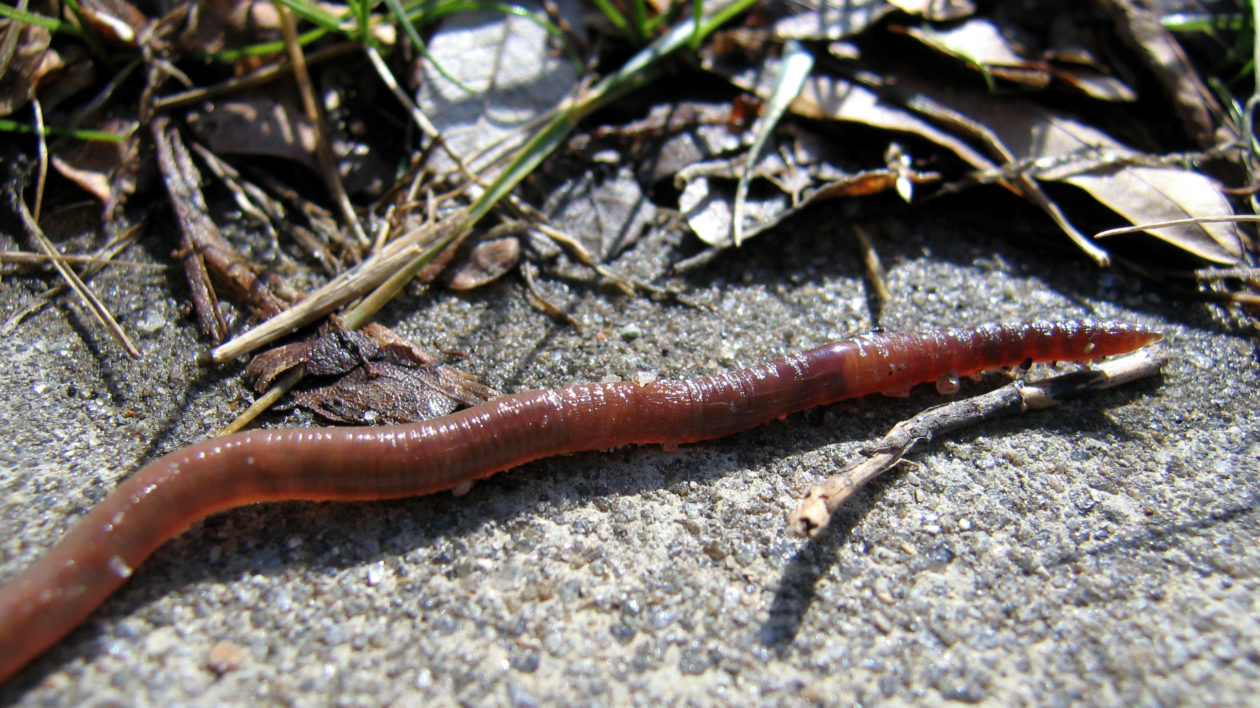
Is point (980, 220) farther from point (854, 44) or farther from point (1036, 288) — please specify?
point (854, 44)

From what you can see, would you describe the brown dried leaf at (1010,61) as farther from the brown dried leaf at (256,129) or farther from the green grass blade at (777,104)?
the brown dried leaf at (256,129)

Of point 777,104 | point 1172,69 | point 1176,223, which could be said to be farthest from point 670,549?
point 1172,69

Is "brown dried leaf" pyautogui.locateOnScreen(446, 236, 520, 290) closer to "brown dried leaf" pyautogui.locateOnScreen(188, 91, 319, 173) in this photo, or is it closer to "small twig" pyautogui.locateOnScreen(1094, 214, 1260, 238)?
"brown dried leaf" pyautogui.locateOnScreen(188, 91, 319, 173)

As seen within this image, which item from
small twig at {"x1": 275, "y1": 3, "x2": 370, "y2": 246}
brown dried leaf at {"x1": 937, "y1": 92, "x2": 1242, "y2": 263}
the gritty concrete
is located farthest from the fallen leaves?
small twig at {"x1": 275, "y1": 3, "x2": 370, "y2": 246}

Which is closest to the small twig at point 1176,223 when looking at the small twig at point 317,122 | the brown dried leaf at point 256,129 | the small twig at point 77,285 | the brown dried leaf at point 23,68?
the small twig at point 317,122

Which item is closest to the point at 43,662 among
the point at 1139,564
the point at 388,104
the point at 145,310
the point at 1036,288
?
the point at 145,310

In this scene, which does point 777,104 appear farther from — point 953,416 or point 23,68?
point 23,68
